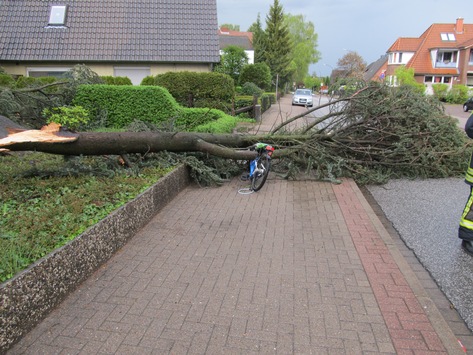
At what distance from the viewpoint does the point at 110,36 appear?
1922 centimetres

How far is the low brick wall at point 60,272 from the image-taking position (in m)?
2.60

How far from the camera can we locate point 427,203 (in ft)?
20.8

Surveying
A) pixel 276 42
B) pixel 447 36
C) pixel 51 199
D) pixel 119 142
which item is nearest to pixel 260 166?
pixel 119 142

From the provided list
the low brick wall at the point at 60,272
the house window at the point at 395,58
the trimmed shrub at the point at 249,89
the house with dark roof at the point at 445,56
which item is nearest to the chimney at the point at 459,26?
the house with dark roof at the point at 445,56

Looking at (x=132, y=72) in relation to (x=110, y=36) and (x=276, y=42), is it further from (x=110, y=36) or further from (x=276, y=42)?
(x=276, y=42)

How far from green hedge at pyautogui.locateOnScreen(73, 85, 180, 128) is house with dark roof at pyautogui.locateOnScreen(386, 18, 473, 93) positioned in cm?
4580

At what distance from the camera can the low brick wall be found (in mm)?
2602

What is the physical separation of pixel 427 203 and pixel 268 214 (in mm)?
2830

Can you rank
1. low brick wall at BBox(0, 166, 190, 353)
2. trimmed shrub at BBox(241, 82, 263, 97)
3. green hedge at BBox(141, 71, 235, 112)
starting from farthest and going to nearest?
trimmed shrub at BBox(241, 82, 263, 97)
green hedge at BBox(141, 71, 235, 112)
low brick wall at BBox(0, 166, 190, 353)

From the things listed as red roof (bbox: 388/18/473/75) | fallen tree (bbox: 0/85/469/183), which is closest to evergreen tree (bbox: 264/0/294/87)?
red roof (bbox: 388/18/473/75)

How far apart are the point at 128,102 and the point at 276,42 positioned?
1730 inches

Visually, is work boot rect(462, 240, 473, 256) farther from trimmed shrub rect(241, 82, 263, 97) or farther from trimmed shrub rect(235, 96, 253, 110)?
trimmed shrub rect(241, 82, 263, 97)

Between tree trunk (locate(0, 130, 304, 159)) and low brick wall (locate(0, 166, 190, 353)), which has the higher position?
tree trunk (locate(0, 130, 304, 159))

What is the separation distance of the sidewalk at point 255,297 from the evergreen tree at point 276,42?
48.2m
